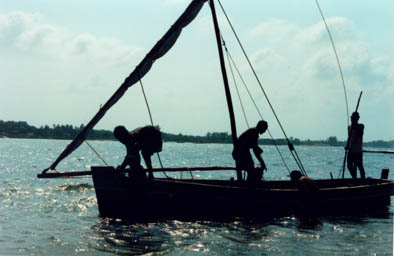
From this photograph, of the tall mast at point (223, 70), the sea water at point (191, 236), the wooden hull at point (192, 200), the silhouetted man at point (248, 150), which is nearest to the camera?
the sea water at point (191, 236)

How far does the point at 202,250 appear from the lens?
1212 centimetres

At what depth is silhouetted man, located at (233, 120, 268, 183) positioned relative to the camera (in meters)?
15.7

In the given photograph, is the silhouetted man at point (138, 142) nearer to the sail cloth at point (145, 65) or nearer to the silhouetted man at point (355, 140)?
the sail cloth at point (145, 65)

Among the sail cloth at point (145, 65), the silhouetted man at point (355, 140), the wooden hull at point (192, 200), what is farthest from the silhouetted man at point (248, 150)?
the silhouetted man at point (355, 140)

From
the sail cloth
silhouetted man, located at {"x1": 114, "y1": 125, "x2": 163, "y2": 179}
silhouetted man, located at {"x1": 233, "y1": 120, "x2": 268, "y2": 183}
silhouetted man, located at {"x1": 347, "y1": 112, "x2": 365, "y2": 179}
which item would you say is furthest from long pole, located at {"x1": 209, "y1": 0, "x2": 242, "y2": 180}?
silhouetted man, located at {"x1": 347, "y1": 112, "x2": 365, "y2": 179}

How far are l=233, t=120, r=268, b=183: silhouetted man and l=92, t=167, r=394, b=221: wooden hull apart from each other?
0.60 metres

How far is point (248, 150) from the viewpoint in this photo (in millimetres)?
16141

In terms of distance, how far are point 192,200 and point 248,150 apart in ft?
8.93

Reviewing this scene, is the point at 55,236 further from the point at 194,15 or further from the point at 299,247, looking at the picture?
the point at 194,15

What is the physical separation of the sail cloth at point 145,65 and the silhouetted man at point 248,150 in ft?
13.1

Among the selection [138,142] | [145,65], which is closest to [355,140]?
[138,142]

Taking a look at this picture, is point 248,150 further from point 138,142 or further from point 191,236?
point 191,236

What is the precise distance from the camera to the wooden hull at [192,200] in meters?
14.6

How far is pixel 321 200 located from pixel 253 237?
167 inches
